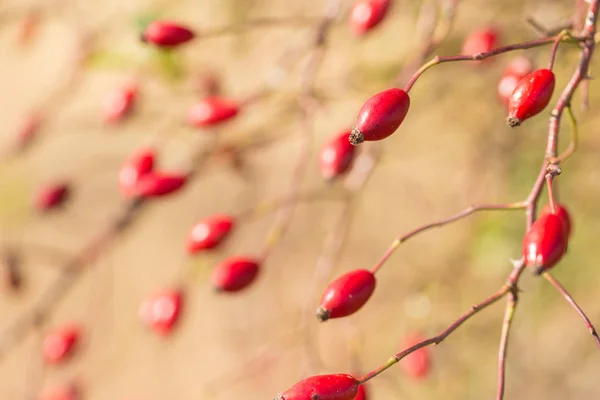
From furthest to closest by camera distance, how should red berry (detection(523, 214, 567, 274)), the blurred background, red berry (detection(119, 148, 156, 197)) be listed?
the blurred background < red berry (detection(119, 148, 156, 197)) < red berry (detection(523, 214, 567, 274))

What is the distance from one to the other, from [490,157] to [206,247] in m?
0.70

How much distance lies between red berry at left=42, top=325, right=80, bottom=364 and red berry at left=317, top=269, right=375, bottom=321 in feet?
2.12

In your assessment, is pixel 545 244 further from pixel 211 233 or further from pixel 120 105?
pixel 120 105

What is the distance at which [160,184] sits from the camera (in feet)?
2.47

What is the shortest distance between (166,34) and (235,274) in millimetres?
272

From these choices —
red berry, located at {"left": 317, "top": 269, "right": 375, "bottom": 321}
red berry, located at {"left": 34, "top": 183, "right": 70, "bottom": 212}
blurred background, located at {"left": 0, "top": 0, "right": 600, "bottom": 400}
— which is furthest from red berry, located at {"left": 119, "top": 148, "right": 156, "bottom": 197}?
red berry, located at {"left": 317, "top": 269, "right": 375, "bottom": 321}

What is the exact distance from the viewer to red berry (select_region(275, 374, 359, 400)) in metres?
0.42

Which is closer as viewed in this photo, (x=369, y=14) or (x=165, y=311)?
(x=369, y=14)

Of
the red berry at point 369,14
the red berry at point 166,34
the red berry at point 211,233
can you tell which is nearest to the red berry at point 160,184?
the red berry at point 211,233

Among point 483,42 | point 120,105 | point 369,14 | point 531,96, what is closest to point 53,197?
point 120,105

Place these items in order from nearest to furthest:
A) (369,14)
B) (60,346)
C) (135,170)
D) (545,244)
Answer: (545,244), (369,14), (135,170), (60,346)

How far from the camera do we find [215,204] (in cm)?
147

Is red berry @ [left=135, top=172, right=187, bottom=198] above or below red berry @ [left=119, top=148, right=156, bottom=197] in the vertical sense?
above

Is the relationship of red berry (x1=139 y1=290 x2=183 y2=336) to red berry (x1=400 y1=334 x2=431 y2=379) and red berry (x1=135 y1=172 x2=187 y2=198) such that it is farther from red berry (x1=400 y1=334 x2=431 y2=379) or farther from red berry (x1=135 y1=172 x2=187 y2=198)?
red berry (x1=400 y1=334 x2=431 y2=379)
